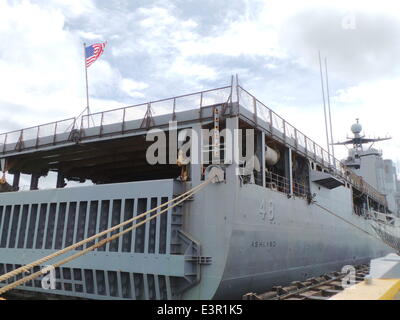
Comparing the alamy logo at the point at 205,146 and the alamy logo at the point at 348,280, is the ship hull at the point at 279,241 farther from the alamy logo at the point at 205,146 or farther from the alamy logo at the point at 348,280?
the alamy logo at the point at 348,280

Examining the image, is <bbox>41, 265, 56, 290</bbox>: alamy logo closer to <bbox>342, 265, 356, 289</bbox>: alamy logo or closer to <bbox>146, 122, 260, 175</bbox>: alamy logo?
<bbox>146, 122, 260, 175</bbox>: alamy logo

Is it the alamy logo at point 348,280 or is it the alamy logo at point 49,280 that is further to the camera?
the alamy logo at point 49,280

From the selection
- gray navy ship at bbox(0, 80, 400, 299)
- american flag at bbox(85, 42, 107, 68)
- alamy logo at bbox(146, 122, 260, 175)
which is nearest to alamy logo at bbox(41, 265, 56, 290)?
gray navy ship at bbox(0, 80, 400, 299)

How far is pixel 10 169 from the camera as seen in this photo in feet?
67.1

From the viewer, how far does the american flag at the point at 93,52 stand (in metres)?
19.8

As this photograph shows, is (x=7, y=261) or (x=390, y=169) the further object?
(x=390, y=169)

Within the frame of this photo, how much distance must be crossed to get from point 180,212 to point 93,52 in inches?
478

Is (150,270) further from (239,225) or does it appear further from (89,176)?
(89,176)

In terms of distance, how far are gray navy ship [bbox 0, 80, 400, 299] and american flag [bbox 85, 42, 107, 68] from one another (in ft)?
15.1

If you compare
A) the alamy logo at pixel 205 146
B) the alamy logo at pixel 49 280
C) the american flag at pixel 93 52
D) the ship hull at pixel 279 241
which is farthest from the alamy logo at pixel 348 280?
the american flag at pixel 93 52

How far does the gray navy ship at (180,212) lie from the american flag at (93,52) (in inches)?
182

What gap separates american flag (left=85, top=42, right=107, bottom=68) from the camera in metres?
19.8

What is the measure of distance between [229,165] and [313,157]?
10.3m
